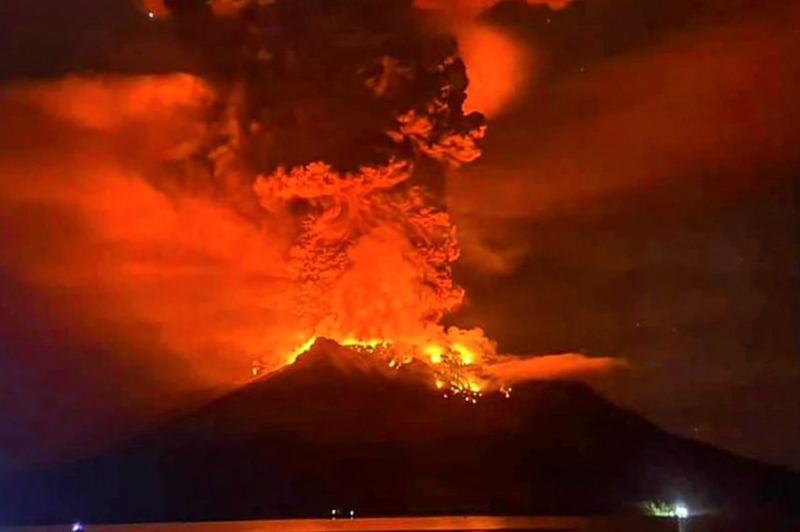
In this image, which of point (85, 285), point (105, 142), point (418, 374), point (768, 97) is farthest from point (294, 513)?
point (768, 97)

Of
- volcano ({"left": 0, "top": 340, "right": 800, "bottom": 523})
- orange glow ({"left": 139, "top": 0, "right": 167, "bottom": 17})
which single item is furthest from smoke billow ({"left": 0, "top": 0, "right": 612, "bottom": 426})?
volcano ({"left": 0, "top": 340, "right": 800, "bottom": 523})

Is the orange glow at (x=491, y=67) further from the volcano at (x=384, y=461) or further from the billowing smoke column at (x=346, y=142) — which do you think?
the volcano at (x=384, y=461)

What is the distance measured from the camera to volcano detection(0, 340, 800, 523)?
3.24 metres

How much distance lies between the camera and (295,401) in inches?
135

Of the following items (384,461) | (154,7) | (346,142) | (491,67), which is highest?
(154,7)

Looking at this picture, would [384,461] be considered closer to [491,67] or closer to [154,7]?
[491,67]

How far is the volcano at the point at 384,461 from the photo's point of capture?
128 inches

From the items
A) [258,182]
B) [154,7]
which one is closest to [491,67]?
[258,182]

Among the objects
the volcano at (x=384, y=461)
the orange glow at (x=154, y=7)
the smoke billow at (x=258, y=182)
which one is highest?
the orange glow at (x=154, y=7)

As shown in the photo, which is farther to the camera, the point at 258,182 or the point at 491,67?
the point at 258,182

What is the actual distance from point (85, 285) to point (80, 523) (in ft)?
2.74

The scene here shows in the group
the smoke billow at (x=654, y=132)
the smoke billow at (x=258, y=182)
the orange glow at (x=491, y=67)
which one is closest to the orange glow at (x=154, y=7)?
the smoke billow at (x=258, y=182)

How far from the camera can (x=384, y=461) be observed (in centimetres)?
336

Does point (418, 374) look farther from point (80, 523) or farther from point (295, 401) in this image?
point (80, 523)
